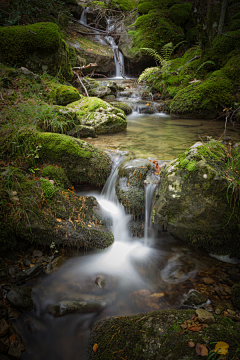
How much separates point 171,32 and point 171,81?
5046mm

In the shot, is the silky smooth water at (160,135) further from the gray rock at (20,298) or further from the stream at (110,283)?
the gray rock at (20,298)

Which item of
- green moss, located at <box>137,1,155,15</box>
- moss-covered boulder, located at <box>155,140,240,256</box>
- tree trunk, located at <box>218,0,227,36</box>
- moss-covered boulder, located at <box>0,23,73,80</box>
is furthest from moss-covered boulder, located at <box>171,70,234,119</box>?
green moss, located at <box>137,1,155,15</box>

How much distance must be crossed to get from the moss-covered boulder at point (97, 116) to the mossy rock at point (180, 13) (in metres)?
10.8

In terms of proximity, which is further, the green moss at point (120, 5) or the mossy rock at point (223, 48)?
the green moss at point (120, 5)

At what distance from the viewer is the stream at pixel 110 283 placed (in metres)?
2.20

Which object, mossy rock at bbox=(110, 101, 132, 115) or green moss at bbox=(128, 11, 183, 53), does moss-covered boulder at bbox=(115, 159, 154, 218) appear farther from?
green moss at bbox=(128, 11, 183, 53)

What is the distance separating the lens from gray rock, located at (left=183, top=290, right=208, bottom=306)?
7.86 feet

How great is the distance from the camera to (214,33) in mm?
8422

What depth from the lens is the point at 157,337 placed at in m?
1.86

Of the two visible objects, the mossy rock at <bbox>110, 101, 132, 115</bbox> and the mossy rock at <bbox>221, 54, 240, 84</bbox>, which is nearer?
the mossy rock at <bbox>221, 54, 240, 84</bbox>

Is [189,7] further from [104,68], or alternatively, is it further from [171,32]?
[104,68]

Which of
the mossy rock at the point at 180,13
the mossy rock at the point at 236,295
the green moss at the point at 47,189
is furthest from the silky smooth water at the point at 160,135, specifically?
the mossy rock at the point at 180,13

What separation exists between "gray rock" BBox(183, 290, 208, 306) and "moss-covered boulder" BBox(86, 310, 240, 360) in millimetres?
365

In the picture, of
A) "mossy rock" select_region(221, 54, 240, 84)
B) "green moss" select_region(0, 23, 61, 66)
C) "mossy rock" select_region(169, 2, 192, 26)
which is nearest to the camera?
"green moss" select_region(0, 23, 61, 66)
